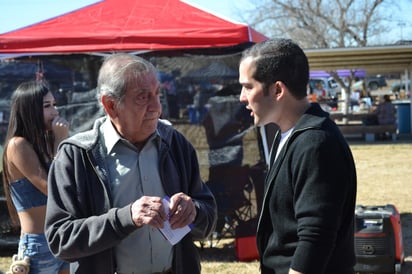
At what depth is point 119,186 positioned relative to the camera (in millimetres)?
2135

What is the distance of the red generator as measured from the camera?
5.08 meters

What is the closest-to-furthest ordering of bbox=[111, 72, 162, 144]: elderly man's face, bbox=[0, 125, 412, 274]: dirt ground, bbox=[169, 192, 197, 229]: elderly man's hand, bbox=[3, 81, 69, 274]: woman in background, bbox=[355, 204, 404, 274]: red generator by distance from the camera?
bbox=[169, 192, 197, 229]: elderly man's hand → bbox=[111, 72, 162, 144]: elderly man's face → bbox=[3, 81, 69, 274]: woman in background → bbox=[355, 204, 404, 274]: red generator → bbox=[0, 125, 412, 274]: dirt ground

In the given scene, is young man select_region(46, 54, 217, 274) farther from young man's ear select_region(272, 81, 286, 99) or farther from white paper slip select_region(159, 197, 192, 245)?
young man's ear select_region(272, 81, 286, 99)

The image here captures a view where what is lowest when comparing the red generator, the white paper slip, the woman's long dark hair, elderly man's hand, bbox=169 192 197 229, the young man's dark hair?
the red generator

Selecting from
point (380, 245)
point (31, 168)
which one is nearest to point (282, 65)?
point (31, 168)

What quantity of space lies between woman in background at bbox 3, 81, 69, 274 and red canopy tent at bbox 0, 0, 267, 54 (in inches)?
90.5

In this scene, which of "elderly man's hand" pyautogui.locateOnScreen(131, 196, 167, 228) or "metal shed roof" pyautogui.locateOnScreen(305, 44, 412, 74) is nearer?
"elderly man's hand" pyautogui.locateOnScreen(131, 196, 167, 228)

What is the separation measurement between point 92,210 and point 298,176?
0.80 metres

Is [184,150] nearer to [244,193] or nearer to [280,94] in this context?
[280,94]

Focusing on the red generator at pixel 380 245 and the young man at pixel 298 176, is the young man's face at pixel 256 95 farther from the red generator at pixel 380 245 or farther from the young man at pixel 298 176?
the red generator at pixel 380 245

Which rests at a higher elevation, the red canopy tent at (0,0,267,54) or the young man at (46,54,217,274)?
the red canopy tent at (0,0,267,54)

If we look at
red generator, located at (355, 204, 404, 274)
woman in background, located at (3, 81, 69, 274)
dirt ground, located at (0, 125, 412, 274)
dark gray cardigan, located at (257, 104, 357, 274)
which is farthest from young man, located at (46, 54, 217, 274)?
dirt ground, located at (0, 125, 412, 274)

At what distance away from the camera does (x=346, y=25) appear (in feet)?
102

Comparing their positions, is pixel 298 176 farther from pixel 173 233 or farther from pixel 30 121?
pixel 30 121
